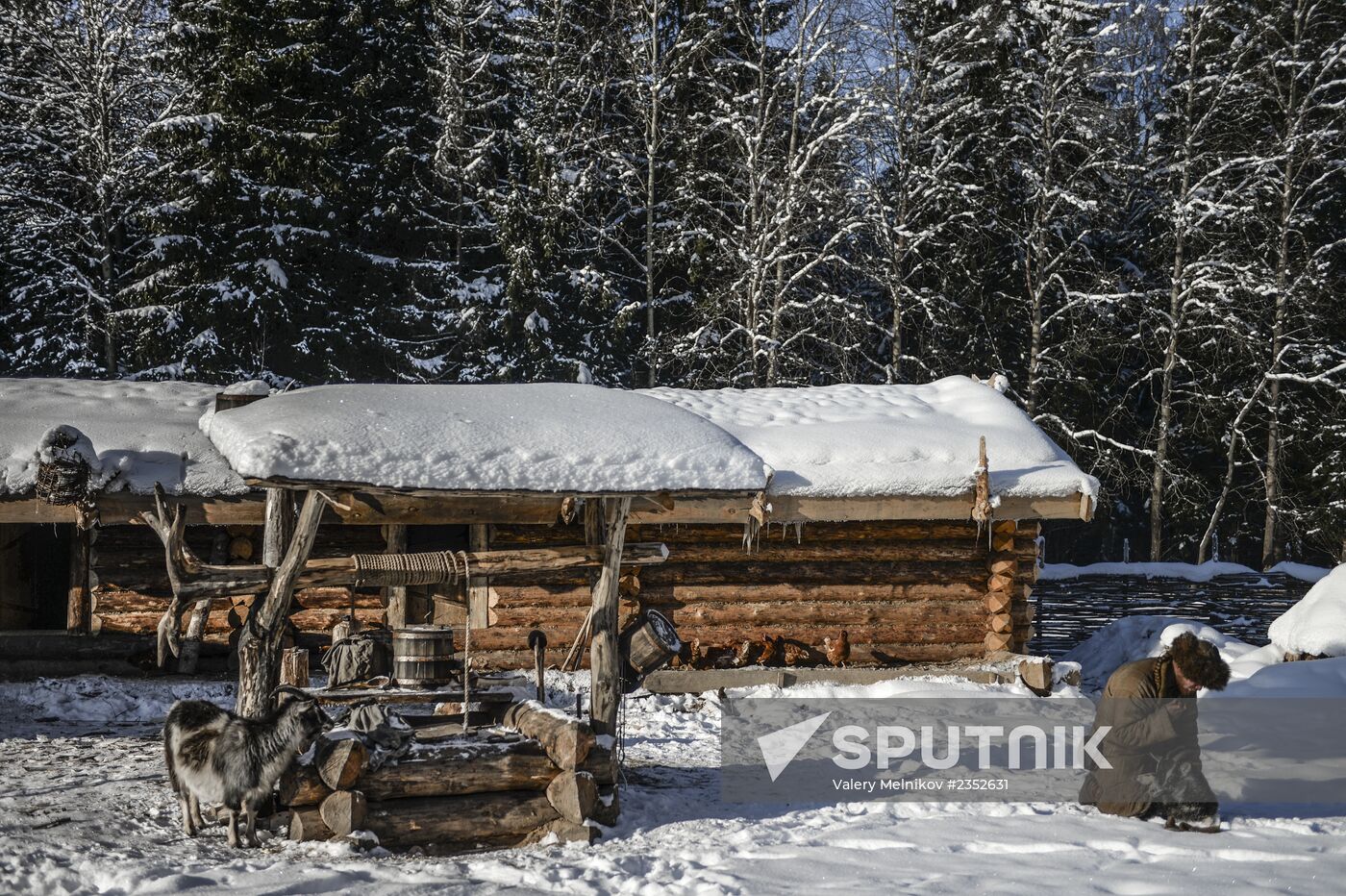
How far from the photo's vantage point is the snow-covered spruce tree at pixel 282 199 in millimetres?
20781

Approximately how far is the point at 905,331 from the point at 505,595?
1551 centimetres

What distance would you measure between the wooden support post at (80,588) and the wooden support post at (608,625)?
671cm

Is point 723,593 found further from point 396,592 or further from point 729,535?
point 396,592

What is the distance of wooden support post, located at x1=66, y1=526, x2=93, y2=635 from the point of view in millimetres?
12039

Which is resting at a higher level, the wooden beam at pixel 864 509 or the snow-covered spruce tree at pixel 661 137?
the snow-covered spruce tree at pixel 661 137

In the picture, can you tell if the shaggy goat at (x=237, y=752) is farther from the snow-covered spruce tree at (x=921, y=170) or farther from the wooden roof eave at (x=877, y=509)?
the snow-covered spruce tree at (x=921, y=170)

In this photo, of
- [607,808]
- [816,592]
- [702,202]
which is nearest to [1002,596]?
[816,592]

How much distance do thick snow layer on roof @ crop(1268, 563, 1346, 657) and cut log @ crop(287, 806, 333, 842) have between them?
10.7 m

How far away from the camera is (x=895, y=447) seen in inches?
482

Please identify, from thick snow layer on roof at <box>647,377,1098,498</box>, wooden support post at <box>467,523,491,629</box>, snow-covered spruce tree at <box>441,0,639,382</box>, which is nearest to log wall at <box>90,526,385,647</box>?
wooden support post at <box>467,523,491,629</box>

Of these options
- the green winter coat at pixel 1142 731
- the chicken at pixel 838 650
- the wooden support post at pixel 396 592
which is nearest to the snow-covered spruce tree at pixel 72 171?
the wooden support post at pixel 396 592

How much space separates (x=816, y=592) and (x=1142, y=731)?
5.33m

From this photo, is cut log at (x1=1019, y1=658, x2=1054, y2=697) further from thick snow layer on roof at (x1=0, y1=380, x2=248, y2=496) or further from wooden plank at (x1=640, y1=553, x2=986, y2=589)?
thick snow layer on roof at (x1=0, y1=380, x2=248, y2=496)


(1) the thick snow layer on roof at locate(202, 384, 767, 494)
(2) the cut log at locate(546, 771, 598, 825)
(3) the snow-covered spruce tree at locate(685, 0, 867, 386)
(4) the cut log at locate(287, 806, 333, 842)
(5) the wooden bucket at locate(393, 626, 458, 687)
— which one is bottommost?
(4) the cut log at locate(287, 806, 333, 842)
